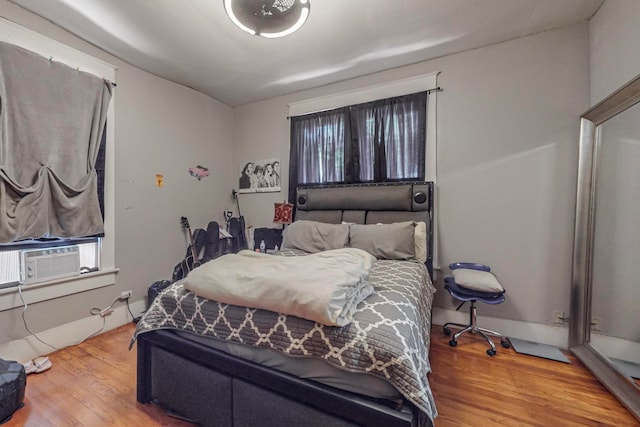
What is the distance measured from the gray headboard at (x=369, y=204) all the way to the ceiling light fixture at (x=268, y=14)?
66.5 inches

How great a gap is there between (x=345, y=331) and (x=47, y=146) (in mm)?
2680

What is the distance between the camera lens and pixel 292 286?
1166 millimetres

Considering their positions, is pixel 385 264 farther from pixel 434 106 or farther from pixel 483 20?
pixel 483 20

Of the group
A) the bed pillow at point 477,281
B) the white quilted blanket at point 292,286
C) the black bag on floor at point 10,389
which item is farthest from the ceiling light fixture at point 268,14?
the black bag on floor at point 10,389

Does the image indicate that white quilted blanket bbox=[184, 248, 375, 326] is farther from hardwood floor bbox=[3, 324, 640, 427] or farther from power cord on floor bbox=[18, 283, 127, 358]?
power cord on floor bbox=[18, 283, 127, 358]

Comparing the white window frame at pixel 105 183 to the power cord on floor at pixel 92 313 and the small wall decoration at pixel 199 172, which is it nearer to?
the power cord on floor at pixel 92 313

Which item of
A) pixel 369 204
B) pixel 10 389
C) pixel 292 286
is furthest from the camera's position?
pixel 369 204

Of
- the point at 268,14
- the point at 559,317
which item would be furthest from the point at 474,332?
the point at 268,14

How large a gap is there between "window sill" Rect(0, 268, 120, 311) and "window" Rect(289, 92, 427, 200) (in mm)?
2110

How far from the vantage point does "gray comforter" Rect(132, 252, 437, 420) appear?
0.95 m

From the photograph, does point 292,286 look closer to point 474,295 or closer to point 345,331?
point 345,331

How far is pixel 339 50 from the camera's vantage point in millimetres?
2570

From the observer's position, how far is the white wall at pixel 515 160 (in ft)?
7.39

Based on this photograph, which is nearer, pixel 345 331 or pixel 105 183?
pixel 345 331
